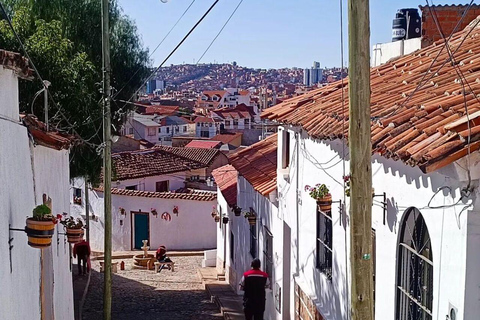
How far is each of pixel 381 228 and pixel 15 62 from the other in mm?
4278

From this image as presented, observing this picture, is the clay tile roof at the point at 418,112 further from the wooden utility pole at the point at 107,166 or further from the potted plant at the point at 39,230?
the wooden utility pole at the point at 107,166

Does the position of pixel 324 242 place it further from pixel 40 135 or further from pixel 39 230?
pixel 39 230

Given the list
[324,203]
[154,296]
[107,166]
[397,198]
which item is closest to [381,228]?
[397,198]

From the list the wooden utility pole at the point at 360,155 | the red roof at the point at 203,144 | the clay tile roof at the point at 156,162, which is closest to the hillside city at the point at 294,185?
the wooden utility pole at the point at 360,155

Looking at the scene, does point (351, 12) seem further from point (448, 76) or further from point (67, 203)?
point (67, 203)

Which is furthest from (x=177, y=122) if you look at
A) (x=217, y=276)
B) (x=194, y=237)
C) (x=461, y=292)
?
(x=461, y=292)

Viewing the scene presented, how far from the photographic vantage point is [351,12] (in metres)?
4.47

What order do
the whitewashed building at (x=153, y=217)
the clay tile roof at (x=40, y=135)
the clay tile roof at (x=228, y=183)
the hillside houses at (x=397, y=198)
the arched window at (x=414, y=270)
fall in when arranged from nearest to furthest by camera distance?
1. the hillside houses at (x=397, y=198)
2. the arched window at (x=414, y=270)
3. the clay tile roof at (x=40, y=135)
4. the clay tile roof at (x=228, y=183)
5. the whitewashed building at (x=153, y=217)

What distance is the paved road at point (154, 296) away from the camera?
52.4ft

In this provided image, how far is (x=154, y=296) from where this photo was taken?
18469 millimetres

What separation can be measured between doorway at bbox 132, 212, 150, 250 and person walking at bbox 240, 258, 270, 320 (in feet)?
58.5

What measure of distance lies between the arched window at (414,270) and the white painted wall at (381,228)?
0.35 ft

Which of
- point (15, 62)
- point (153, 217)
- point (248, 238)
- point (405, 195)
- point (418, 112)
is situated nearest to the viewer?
point (418, 112)

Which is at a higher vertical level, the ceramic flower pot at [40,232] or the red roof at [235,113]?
the red roof at [235,113]
